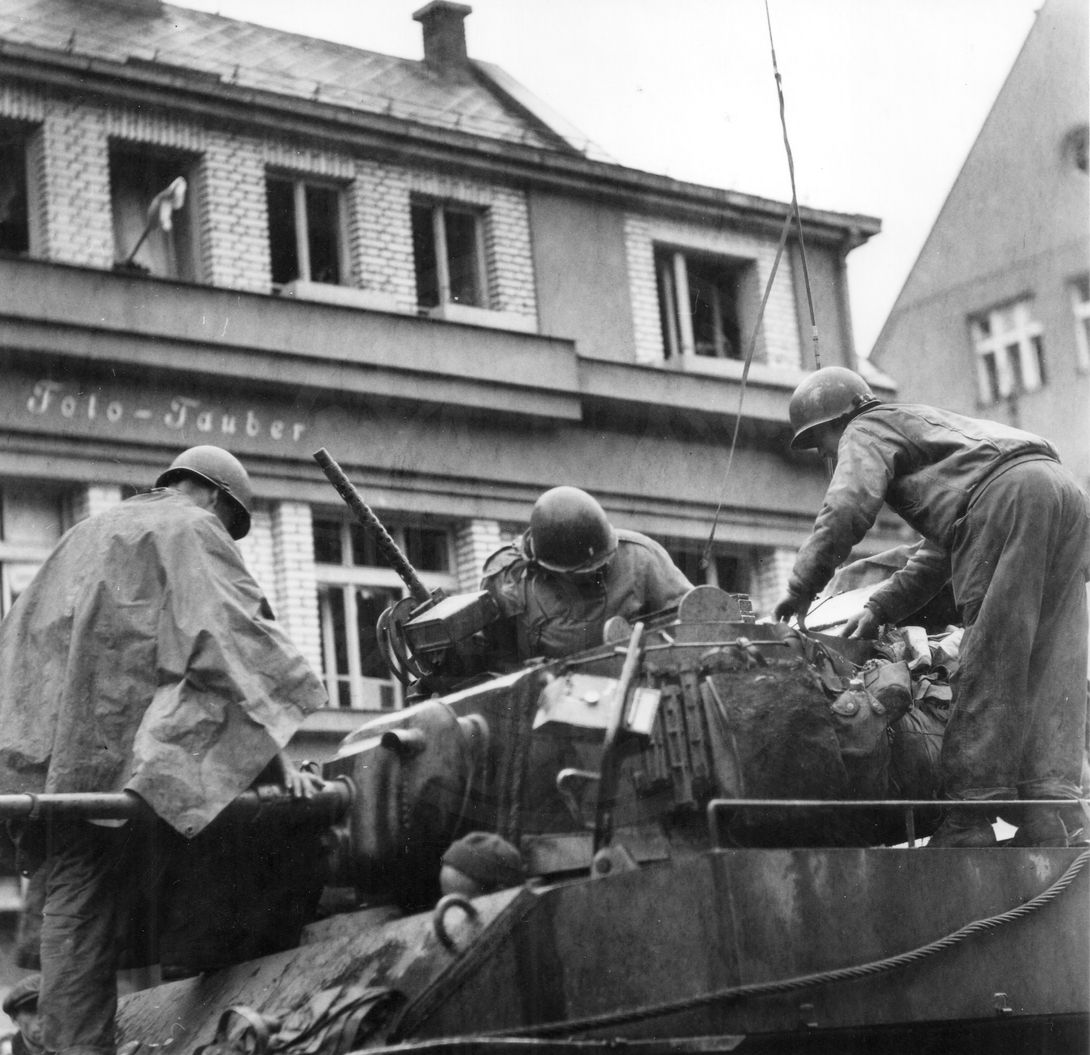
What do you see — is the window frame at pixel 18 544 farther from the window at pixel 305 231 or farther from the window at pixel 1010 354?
the window at pixel 1010 354

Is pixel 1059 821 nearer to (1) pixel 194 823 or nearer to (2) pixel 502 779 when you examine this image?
(2) pixel 502 779

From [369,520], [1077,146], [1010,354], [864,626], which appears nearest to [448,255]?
[1077,146]

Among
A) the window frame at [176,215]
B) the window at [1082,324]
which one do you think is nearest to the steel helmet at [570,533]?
the window frame at [176,215]

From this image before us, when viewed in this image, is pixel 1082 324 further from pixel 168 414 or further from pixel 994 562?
pixel 994 562

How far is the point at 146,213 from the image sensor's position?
19.6 metres

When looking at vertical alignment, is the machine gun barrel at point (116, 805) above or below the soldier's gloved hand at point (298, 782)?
below

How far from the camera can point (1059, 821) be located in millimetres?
7477

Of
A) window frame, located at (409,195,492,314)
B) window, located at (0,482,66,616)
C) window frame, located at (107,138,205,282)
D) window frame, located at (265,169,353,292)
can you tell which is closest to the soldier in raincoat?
window, located at (0,482,66,616)

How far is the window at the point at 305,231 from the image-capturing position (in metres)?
20.5

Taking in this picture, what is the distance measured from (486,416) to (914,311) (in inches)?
381

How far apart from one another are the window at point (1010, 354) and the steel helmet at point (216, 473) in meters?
19.9

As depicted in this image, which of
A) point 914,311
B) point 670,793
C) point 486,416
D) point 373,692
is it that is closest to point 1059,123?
point 914,311

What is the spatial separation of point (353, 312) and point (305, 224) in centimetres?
132

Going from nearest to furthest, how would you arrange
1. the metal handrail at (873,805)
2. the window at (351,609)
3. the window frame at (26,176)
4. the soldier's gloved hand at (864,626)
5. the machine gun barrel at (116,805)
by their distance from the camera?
the metal handrail at (873,805)
the machine gun barrel at (116,805)
the soldier's gloved hand at (864,626)
the window frame at (26,176)
the window at (351,609)
